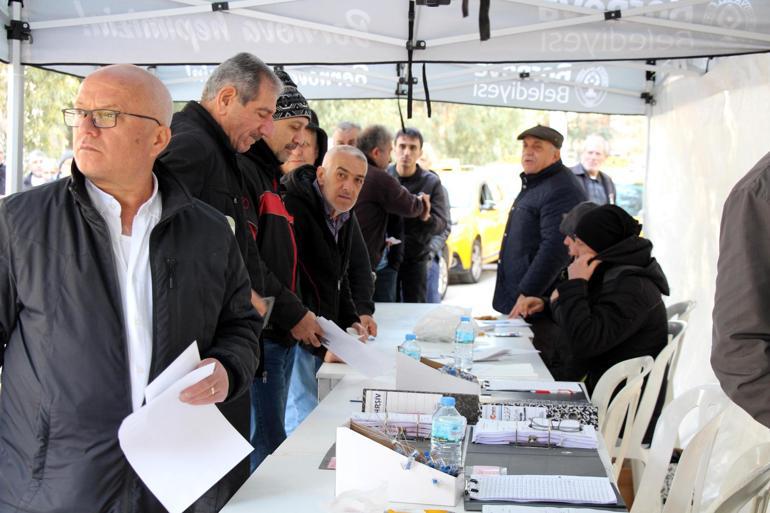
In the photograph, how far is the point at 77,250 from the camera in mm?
1782

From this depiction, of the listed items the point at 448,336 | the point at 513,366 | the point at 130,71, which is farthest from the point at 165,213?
the point at 448,336

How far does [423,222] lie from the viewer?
644 cm

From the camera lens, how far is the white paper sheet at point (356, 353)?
305 centimetres

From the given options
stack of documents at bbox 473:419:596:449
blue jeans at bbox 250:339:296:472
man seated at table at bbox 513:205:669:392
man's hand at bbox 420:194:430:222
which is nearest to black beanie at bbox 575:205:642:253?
man seated at table at bbox 513:205:669:392

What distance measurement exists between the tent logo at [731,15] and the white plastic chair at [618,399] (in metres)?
1.63

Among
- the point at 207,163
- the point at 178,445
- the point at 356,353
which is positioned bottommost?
the point at 356,353

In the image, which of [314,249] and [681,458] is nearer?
[681,458]

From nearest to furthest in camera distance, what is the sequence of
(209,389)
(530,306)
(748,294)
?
(748,294), (209,389), (530,306)

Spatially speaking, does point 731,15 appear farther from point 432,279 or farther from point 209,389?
point 432,279

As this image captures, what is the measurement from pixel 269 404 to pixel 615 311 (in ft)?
4.60

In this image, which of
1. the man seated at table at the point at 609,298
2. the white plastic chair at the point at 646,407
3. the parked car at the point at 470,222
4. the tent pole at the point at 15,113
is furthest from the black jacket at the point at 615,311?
the parked car at the point at 470,222

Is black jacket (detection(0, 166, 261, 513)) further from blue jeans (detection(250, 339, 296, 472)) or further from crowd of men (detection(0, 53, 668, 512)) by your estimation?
blue jeans (detection(250, 339, 296, 472))

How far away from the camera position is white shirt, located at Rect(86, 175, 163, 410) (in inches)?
72.1

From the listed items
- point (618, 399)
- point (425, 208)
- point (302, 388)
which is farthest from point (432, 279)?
point (618, 399)
